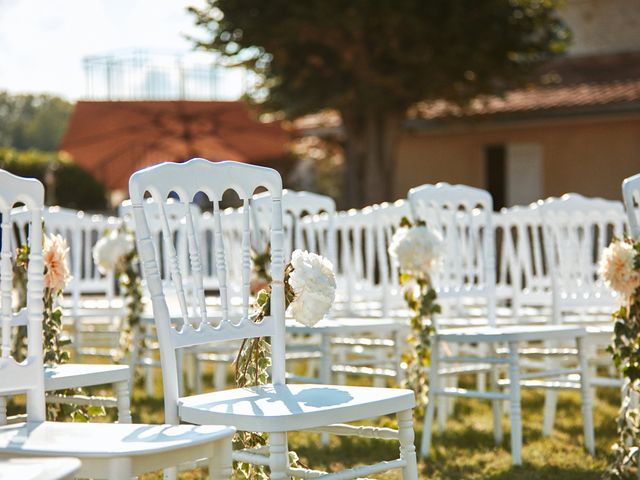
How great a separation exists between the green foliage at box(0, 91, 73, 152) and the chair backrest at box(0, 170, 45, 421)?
14.8 metres

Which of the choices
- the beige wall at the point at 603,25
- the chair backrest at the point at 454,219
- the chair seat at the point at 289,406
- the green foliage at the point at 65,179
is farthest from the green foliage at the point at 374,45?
the chair seat at the point at 289,406

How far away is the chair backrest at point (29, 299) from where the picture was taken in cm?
278

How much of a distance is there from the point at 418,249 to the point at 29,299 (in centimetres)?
249

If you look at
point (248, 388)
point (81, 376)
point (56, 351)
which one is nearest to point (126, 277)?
point (56, 351)

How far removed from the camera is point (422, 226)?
509cm

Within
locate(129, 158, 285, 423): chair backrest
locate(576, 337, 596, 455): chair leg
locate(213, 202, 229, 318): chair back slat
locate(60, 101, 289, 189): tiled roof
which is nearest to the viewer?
locate(129, 158, 285, 423): chair backrest

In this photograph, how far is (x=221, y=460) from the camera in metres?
2.62

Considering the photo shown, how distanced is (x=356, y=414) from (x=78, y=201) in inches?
721

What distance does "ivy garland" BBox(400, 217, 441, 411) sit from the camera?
5.06m

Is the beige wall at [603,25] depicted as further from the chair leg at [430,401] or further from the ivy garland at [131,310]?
the chair leg at [430,401]

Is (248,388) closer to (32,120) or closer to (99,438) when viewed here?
(99,438)

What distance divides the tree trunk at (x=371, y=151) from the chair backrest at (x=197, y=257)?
1249cm

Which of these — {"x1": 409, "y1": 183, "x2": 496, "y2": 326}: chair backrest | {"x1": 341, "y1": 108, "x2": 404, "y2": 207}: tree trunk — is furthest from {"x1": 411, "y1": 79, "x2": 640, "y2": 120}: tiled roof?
{"x1": 409, "y1": 183, "x2": 496, "y2": 326}: chair backrest

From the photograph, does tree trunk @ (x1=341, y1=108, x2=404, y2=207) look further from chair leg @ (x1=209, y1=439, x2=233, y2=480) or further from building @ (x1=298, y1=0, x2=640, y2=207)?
chair leg @ (x1=209, y1=439, x2=233, y2=480)
